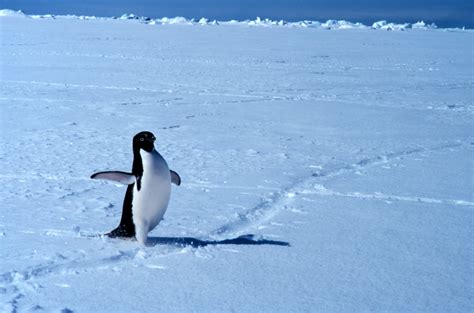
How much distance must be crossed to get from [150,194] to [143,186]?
4cm

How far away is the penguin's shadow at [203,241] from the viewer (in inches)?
92.7

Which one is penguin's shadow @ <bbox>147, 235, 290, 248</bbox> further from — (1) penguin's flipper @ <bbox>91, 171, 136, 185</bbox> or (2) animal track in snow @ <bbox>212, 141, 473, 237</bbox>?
(1) penguin's flipper @ <bbox>91, 171, 136, 185</bbox>

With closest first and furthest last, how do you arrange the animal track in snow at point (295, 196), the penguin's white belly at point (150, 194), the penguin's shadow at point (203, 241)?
1. the penguin's white belly at point (150, 194)
2. the penguin's shadow at point (203, 241)
3. the animal track in snow at point (295, 196)

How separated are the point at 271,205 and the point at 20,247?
4.08 feet

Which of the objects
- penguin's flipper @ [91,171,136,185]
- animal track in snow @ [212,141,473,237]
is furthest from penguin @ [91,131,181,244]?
animal track in snow @ [212,141,473,237]

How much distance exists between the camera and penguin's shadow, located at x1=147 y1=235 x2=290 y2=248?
7.73 feet

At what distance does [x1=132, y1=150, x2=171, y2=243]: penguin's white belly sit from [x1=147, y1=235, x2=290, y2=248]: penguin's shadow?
0.08 metres

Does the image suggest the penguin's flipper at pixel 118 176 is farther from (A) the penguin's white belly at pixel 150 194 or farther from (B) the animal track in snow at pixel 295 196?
(B) the animal track in snow at pixel 295 196

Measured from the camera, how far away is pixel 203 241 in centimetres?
241

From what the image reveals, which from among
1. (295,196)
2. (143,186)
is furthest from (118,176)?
(295,196)

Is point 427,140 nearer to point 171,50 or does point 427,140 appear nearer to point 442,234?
point 442,234

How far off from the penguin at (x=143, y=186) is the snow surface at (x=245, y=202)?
3.1 inches

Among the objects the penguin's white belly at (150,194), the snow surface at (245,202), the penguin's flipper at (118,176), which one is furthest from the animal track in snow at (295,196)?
the penguin's flipper at (118,176)

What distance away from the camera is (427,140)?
16.9 ft
